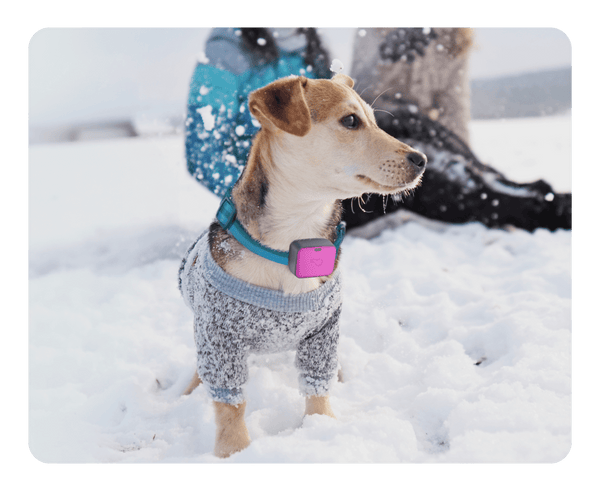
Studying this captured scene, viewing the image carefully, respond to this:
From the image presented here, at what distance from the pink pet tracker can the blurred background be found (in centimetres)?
119

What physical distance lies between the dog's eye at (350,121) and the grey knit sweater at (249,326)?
53cm

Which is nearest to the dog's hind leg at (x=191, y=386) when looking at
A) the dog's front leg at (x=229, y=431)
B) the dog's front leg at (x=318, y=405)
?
the dog's front leg at (x=229, y=431)

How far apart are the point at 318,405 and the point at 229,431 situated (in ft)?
1.15

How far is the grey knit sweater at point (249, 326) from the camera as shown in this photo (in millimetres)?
1485

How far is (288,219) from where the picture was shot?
1.48m

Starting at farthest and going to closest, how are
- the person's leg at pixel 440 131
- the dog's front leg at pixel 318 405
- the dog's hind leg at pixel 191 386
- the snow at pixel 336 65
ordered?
the person's leg at pixel 440 131, the snow at pixel 336 65, the dog's hind leg at pixel 191 386, the dog's front leg at pixel 318 405

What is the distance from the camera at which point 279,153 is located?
1.41 meters

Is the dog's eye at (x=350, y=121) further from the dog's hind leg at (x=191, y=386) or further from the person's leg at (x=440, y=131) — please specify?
the dog's hind leg at (x=191, y=386)

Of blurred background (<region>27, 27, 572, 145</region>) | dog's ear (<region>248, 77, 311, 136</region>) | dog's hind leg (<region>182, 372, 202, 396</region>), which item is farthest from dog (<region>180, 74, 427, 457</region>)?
blurred background (<region>27, 27, 572, 145</region>)

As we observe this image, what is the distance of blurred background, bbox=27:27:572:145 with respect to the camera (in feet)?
6.62

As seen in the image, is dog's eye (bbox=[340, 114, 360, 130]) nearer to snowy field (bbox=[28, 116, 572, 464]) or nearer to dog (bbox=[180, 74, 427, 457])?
dog (bbox=[180, 74, 427, 457])

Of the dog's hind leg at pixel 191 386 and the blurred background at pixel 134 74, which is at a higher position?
the blurred background at pixel 134 74

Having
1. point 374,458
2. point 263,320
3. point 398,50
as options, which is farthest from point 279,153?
point 398,50

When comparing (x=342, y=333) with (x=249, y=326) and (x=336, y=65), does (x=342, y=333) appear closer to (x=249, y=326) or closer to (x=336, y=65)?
(x=249, y=326)
